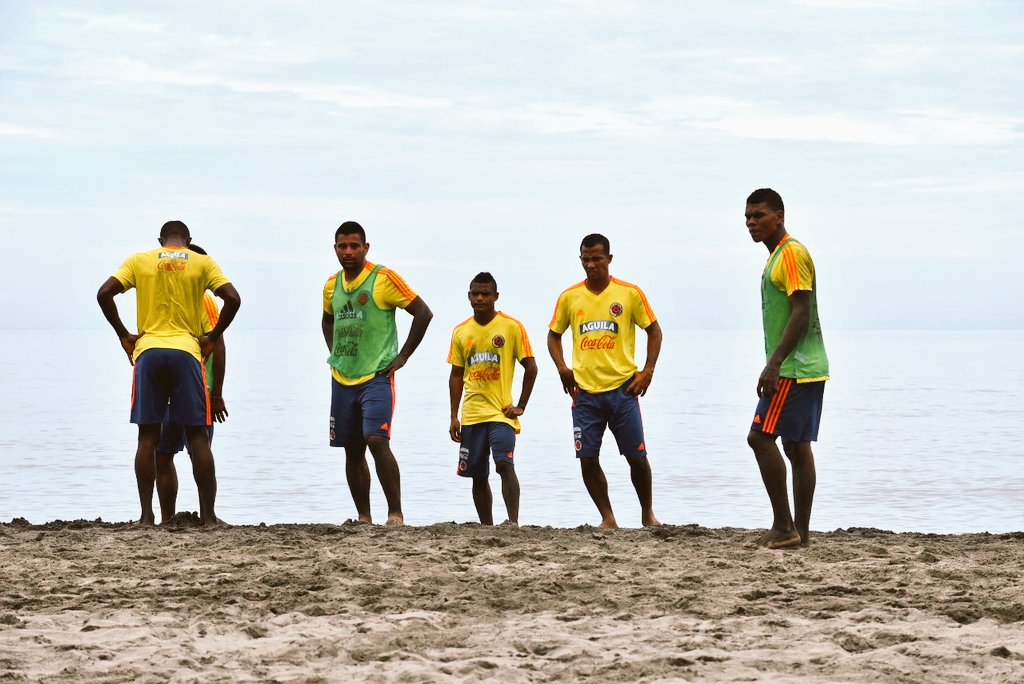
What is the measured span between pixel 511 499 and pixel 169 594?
10.7 ft

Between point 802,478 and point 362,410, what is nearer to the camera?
point 802,478

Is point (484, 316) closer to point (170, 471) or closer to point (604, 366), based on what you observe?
point (604, 366)

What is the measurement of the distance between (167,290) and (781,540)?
4.07 meters

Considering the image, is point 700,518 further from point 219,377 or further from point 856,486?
point 219,377

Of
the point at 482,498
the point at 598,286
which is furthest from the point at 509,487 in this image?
the point at 598,286

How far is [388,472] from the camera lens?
842 cm

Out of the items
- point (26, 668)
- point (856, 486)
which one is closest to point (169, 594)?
point (26, 668)

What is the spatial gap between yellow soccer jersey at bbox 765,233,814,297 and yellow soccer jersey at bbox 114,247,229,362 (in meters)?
3.49

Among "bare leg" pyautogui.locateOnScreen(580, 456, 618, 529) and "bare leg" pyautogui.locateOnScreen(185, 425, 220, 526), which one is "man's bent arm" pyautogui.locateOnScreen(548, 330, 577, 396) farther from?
"bare leg" pyautogui.locateOnScreen(185, 425, 220, 526)

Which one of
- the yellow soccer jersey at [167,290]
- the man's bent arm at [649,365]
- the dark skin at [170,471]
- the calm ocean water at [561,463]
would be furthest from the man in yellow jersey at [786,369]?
the calm ocean water at [561,463]

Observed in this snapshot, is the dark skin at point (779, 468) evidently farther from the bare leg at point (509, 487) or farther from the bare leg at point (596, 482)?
the bare leg at point (509, 487)

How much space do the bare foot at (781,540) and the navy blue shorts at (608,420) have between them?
1330 mm

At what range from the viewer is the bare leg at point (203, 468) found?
26.7 feet

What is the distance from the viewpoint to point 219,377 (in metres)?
8.60
